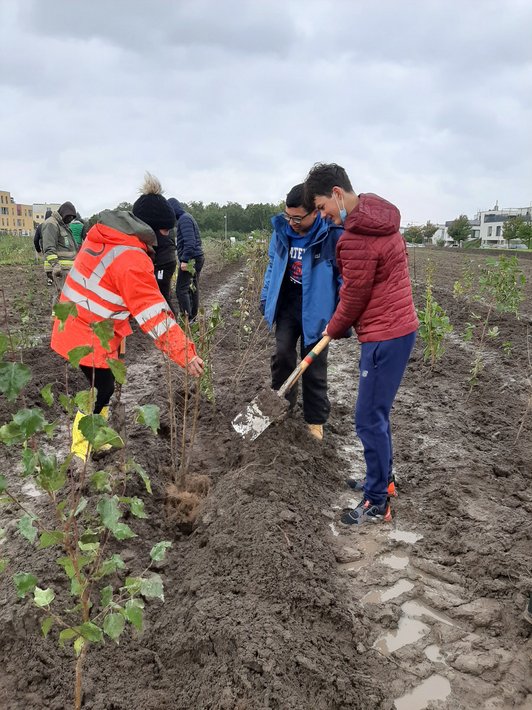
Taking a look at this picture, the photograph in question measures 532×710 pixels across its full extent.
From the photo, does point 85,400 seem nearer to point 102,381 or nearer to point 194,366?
point 194,366

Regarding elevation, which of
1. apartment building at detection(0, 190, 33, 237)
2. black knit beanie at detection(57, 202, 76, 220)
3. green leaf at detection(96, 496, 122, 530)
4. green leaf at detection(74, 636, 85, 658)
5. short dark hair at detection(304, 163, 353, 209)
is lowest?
green leaf at detection(74, 636, 85, 658)

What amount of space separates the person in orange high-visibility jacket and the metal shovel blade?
2.32 feet

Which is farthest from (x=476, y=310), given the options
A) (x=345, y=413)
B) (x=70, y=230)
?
(x=70, y=230)

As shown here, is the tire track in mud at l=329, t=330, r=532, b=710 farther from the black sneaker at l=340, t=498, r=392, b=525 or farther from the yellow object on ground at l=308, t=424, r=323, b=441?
the yellow object on ground at l=308, t=424, r=323, b=441

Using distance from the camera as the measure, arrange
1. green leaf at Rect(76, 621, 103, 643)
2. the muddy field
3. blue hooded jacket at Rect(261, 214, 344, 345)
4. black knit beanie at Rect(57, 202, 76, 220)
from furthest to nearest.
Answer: black knit beanie at Rect(57, 202, 76, 220) < blue hooded jacket at Rect(261, 214, 344, 345) < the muddy field < green leaf at Rect(76, 621, 103, 643)

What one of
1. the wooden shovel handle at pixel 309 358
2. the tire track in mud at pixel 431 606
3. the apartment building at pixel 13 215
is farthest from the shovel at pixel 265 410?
the apartment building at pixel 13 215

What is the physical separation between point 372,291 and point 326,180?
59 cm

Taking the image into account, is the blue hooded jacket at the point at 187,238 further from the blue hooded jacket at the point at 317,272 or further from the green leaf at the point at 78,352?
the green leaf at the point at 78,352

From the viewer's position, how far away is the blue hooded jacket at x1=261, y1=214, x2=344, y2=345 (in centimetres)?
327

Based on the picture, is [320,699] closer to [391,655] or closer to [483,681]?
[391,655]

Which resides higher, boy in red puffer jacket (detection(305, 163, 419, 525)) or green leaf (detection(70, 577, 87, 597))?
boy in red puffer jacket (detection(305, 163, 419, 525))

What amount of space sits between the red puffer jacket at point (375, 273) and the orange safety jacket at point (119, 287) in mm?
854

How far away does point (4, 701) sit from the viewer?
1.68 m

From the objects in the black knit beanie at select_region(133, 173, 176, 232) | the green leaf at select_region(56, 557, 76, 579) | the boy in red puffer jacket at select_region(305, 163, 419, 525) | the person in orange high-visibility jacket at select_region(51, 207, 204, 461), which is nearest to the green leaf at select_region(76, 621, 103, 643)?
the green leaf at select_region(56, 557, 76, 579)
